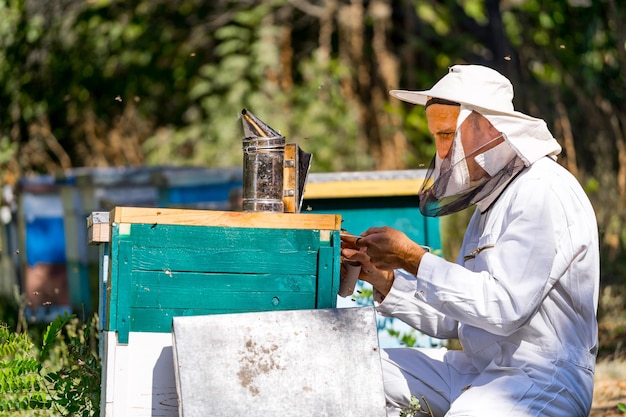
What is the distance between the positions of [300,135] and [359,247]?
22.2 feet

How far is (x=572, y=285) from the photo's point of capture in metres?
2.63

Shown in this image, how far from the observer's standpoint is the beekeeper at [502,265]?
8.26 feet

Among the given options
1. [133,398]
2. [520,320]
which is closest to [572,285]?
[520,320]

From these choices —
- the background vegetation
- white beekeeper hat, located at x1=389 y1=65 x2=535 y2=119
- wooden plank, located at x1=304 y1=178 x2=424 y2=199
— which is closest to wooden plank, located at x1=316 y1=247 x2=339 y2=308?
white beekeeper hat, located at x1=389 y1=65 x2=535 y2=119

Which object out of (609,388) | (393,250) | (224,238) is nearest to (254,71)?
(609,388)

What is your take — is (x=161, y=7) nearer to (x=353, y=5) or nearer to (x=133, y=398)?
(x=353, y=5)

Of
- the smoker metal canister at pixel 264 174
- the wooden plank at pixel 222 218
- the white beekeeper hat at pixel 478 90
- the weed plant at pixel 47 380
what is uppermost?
the white beekeeper hat at pixel 478 90

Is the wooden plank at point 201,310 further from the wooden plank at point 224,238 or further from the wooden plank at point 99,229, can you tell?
the wooden plank at point 99,229

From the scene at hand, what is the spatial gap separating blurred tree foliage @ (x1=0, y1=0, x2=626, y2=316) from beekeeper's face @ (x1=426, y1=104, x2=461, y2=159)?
5.70 metres

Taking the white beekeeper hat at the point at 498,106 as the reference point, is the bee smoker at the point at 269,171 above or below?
below

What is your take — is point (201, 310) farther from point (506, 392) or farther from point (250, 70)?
point (250, 70)

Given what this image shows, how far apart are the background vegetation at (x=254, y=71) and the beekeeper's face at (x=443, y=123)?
5.63m

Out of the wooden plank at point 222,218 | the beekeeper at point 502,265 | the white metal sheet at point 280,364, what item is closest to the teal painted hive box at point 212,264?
the wooden plank at point 222,218

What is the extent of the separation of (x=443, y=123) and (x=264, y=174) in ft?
1.94
